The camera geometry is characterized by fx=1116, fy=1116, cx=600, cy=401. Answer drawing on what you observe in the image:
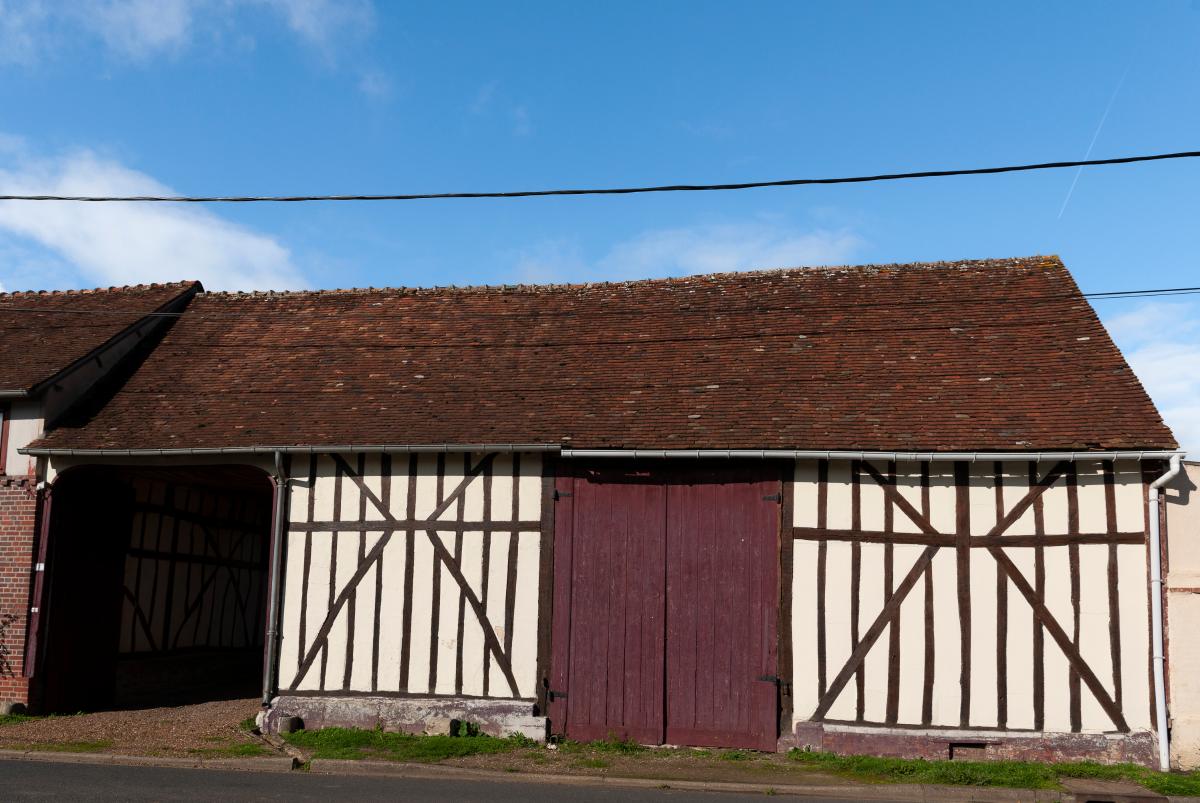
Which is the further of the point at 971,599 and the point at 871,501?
the point at 871,501

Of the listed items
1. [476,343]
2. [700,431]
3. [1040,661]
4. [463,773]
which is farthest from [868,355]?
[463,773]

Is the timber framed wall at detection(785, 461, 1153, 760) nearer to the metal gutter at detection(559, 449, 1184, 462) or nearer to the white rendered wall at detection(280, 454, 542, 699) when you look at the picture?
the metal gutter at detection(559, 449, 1184, 462)

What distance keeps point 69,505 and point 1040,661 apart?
33.7 ft

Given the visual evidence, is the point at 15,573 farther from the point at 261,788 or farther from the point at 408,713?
the point at 261,788

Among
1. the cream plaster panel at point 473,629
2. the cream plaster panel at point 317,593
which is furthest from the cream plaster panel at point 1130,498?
the cream plaster panel at point 317,593

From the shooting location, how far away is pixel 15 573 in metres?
12.0

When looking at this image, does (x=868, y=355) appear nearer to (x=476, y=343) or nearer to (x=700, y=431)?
(x=700, y=431)

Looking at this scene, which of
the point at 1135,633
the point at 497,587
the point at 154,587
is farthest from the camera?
the point at 154,587

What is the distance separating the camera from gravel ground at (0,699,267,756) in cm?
1013

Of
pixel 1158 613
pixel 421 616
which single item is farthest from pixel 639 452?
pixel 1158 613

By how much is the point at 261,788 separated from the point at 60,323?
8.45 m

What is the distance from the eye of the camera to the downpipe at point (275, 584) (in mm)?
11266

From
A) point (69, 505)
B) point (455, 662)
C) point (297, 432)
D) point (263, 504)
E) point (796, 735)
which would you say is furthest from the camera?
point (263, 504)

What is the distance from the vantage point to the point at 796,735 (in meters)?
10.2
